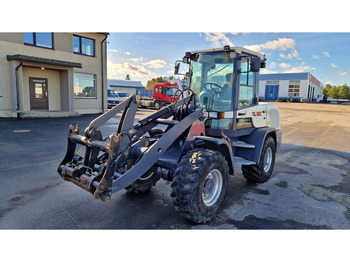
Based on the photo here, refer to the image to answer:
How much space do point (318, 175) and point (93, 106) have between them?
58.4 feet

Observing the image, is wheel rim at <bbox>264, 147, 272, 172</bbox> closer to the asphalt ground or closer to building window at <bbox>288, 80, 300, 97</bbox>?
the asphalt ground

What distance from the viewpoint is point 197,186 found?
132 inches

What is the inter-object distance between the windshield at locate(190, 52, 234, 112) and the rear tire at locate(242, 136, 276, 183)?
4.36 ft

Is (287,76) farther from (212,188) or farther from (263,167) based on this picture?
(212,188)

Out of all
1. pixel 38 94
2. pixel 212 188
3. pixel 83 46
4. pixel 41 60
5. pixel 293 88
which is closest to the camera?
pixel 212 188

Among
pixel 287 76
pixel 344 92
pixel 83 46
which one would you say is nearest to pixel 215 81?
pixel 83 46

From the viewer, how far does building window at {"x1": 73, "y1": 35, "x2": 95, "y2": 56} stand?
18781 mm

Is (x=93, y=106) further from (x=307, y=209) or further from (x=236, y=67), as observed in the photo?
(x=307, y=209)

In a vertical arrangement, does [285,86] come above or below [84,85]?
above

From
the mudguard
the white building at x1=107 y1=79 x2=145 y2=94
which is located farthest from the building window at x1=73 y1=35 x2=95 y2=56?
the white building at x1=107 y1=79 x2=145 y2=94

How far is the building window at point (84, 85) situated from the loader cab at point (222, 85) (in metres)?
16.2

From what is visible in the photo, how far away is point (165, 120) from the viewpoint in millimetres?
4238

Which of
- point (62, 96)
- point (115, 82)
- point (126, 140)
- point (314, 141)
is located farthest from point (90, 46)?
point (115, 82)

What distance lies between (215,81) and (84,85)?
55.9 feet
